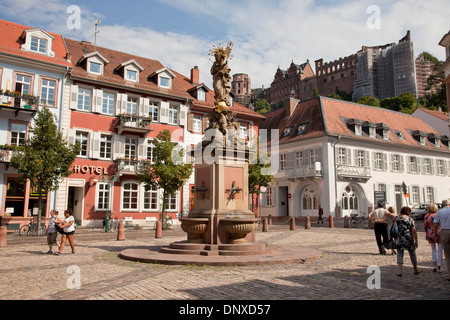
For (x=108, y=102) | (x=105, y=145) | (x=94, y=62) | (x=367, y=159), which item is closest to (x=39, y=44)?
(x=94, y=62)

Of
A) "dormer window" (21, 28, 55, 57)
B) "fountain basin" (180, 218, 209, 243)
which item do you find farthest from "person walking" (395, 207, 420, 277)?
"dormer window" (21, 28, 55, 57)

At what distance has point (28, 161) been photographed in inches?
813

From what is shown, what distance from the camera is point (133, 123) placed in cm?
2920

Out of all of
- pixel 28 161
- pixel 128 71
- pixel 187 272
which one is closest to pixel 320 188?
pixel 128 71

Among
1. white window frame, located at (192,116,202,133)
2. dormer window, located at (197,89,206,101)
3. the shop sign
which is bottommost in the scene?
the shop sign

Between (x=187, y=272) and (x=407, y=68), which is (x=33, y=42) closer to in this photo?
(x=187, y=272)

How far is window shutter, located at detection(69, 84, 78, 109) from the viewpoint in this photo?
27.3m

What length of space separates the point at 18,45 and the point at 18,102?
185 inches

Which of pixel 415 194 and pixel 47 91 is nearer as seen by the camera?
pixel 47 91

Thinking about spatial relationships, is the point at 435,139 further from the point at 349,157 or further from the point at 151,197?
the point at 151,197

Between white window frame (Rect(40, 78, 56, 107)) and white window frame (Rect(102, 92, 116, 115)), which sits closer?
white window frame (Rect(40, 78, 56, 107))

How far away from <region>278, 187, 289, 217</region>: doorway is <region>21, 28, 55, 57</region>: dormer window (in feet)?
80.5

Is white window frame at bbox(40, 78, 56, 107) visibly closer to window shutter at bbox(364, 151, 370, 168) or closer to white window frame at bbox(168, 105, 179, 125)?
white window frame at bbox(168, 105, 179, 125)

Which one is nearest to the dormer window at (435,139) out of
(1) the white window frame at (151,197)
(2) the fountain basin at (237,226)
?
(1) the white window frame at (151,197)
